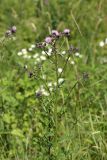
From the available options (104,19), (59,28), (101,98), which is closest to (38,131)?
(101,98)

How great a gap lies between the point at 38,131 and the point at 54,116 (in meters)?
0.77

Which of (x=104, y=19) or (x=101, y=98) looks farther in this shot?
(x=104, y=19)

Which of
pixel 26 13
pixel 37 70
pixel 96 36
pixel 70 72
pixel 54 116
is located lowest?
pixel 54 116

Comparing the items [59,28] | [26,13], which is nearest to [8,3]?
[26,13]

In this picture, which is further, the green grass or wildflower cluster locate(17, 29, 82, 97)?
the green grass

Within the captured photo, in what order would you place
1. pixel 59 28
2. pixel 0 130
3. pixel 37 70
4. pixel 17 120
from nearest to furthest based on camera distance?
1. pixel 37 70
2. pixel 0 130
3. pixel 17 120
4. pixel 59 28

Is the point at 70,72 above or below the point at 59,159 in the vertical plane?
above

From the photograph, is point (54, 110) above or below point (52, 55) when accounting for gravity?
below

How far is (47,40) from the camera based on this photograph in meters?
2.50

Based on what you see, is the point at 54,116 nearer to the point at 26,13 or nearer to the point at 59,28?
the point at 59,28

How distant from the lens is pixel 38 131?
3.36 metres

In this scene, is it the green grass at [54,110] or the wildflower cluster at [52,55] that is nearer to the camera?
the wildflower cluster at [52,55]

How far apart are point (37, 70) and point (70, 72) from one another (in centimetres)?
144

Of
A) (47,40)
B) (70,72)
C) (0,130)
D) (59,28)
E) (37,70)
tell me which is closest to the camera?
(47,40)
